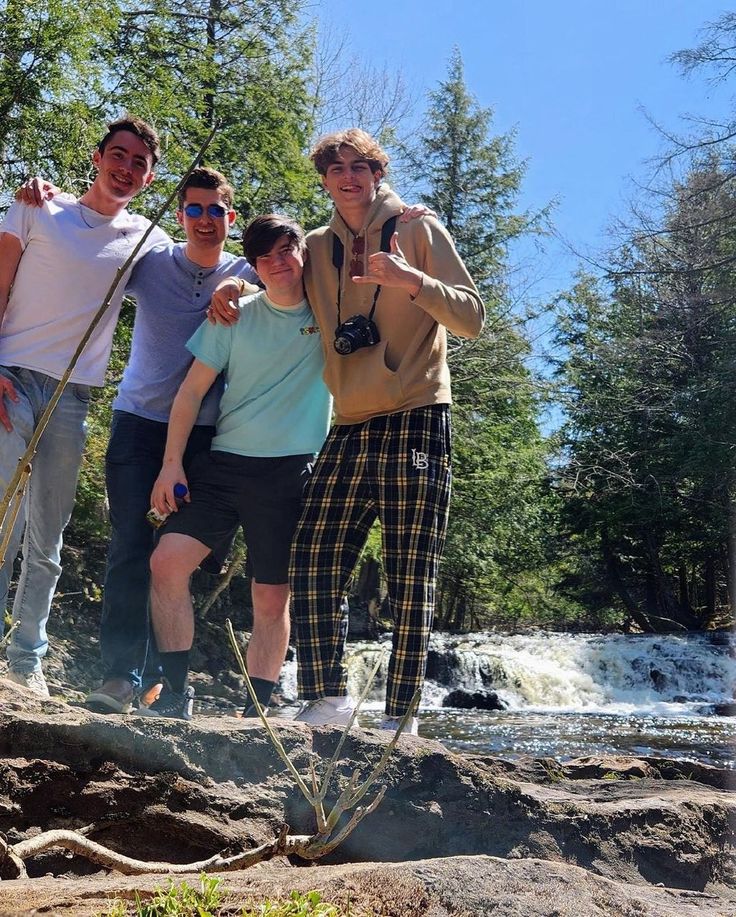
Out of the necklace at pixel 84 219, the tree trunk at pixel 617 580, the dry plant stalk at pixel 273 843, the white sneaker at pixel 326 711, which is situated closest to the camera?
the dry plant stalk at pixel 273 843

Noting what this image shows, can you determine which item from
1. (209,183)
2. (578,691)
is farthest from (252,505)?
(578,691)

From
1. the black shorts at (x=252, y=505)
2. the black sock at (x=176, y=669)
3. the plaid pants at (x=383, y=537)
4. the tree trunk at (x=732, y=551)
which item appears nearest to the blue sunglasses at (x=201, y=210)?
the black shorts at (x=252, y=505)

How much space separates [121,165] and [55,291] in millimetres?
545

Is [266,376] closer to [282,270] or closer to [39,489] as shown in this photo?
[282,270]

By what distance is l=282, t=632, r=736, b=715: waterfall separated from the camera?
16234mm

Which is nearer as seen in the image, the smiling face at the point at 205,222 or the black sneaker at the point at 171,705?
the black sneaker at the point at 171,705

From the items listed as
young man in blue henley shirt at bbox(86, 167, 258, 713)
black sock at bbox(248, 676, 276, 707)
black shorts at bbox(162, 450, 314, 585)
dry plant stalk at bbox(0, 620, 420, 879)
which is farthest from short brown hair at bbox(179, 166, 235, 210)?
dry plant stalk at bbox(0, 620, 420, 879)

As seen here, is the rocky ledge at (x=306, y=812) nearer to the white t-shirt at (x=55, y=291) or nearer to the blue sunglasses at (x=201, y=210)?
the white t-shirt at (x=55, y=291)

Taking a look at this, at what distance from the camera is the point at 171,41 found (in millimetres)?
15953

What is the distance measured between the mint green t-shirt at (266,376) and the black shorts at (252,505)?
57mm

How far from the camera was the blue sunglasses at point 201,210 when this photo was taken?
3.97m

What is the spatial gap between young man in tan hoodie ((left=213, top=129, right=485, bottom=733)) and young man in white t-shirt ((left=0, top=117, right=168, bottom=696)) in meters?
0.58

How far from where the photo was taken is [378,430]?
3.79 meters

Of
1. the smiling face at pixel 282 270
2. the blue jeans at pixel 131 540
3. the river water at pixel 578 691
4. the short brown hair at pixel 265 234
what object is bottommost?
the river water at pixel 578 691
